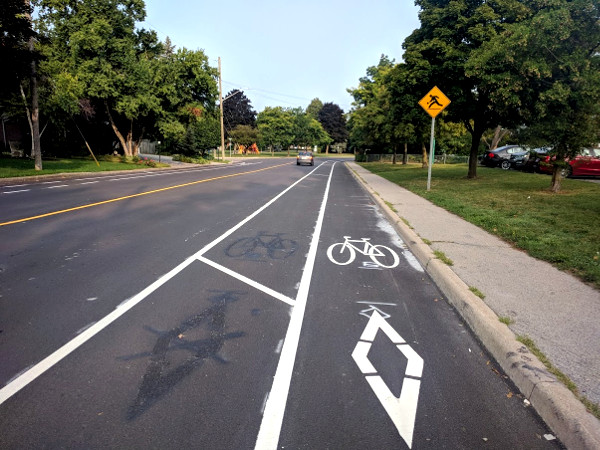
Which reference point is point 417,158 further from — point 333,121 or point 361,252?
point 333,121

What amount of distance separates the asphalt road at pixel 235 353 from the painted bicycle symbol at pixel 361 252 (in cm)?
6

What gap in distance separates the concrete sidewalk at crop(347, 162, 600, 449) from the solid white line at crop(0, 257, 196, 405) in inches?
146

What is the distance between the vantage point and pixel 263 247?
281 inches

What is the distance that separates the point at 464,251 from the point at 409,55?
14819 millimetres

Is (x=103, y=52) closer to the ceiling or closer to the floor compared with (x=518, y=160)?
closer to the ceiling

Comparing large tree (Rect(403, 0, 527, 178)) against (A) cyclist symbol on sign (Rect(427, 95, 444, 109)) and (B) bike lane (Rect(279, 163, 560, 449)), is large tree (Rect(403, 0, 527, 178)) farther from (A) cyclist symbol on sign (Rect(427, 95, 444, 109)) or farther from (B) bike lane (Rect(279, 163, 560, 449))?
(B) bike lane (Rect(279, 163, 560, 449))

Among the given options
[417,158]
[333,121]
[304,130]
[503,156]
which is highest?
[333,121]

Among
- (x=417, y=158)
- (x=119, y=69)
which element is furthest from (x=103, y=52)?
(x=417, y=158)

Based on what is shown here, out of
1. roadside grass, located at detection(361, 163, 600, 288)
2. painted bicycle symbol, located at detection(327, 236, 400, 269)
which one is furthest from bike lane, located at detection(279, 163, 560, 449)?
roadside grass, located at detection(361, 163, 600, 288)

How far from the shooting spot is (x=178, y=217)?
9.65 metres

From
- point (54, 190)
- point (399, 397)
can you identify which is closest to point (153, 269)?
point (399, 397)

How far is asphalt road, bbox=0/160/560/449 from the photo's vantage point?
2.56m

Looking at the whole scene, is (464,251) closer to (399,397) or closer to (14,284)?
(399,397)

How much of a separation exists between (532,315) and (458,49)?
16566 mm
